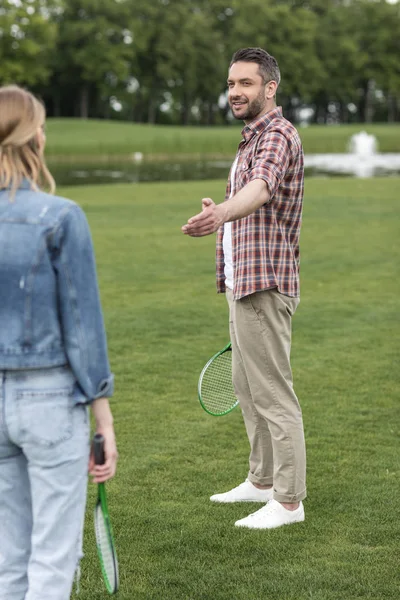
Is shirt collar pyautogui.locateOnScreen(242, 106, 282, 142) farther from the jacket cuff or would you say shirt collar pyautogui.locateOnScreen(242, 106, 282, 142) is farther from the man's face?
the jacket cuff

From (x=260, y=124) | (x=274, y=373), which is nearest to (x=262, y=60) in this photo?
(x=260, y=124)

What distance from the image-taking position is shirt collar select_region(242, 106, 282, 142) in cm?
455

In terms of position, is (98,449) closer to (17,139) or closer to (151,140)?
(17,139)

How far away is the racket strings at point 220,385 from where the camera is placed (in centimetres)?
541

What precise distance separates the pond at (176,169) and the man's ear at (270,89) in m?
27.5

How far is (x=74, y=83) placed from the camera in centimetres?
9131

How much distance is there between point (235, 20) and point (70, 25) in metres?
18.6

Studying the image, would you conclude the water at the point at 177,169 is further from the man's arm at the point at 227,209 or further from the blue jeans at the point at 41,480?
the blue jeans at the point at 41,480

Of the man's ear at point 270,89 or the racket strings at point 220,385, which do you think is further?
the racket strings at point 220,385

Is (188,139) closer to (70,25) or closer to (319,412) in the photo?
(70,25)

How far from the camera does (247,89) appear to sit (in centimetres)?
454

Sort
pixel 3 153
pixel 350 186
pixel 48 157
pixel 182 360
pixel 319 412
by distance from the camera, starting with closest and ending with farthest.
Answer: pixel 3 153, pixel 319 412, pixel 182 360, pixel 350 186, pixel 48 157

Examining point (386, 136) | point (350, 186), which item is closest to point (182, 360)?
point (350, 186)

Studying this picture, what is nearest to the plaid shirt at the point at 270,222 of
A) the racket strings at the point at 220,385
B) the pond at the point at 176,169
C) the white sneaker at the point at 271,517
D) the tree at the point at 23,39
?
the racket strings at the point at 220,385
